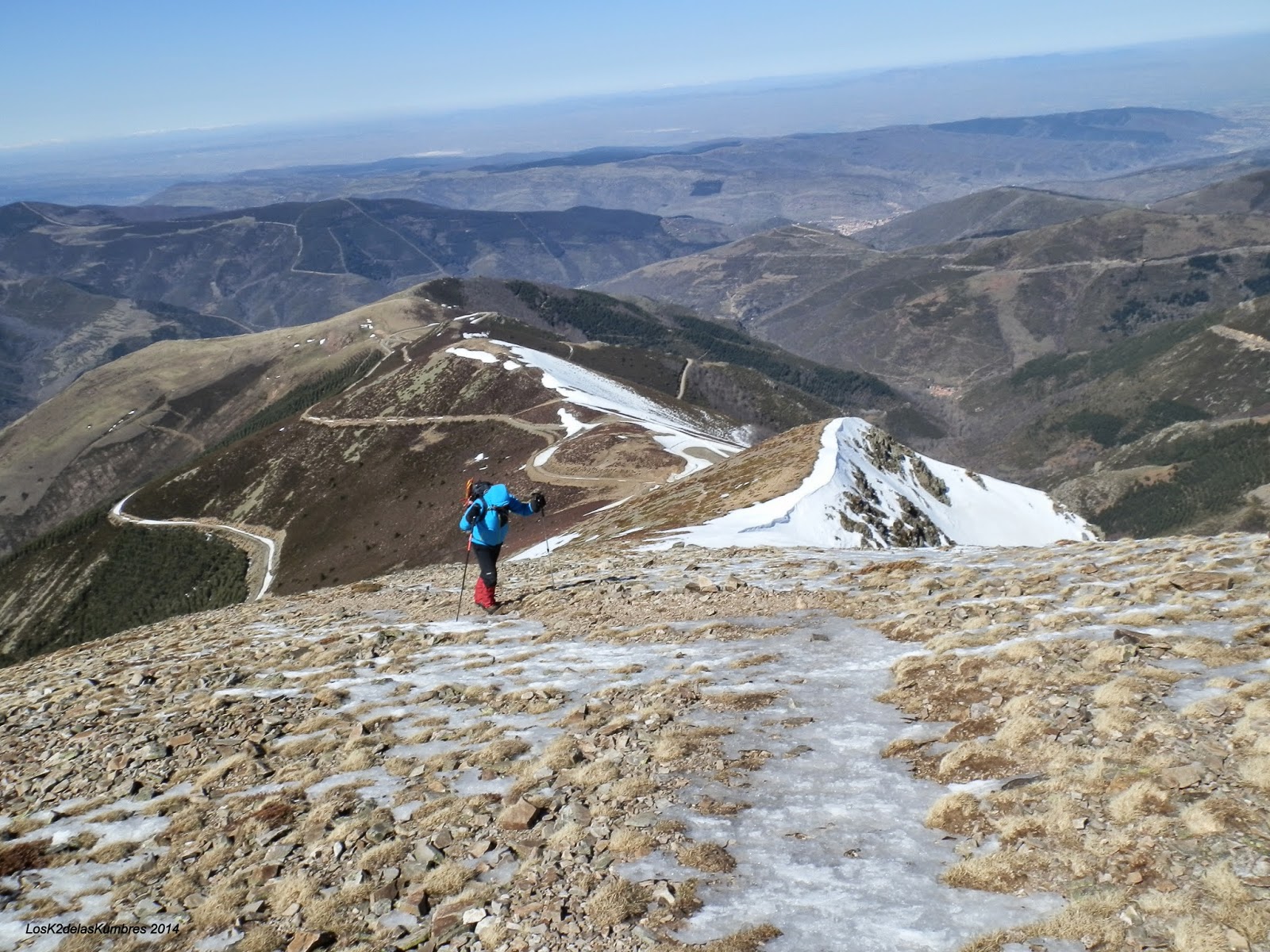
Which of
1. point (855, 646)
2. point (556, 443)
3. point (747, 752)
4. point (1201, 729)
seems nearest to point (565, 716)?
point (747, 752)

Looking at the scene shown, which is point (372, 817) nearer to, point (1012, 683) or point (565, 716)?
point (565, 716)

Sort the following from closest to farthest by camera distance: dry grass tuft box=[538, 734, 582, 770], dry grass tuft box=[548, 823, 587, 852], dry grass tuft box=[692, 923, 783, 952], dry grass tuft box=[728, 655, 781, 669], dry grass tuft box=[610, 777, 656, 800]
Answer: dry grass tuft box=[692, 923, 783, 952]
dry grass tuft box=[548, 823, 587, 852]
dry grass tuft box=[610, 777, 656, 800]
dry grass tuft box=[538, 734, 582, 770]
dry grass tuft box=[728, 655, 781, 669]

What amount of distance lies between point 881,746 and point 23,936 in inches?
484

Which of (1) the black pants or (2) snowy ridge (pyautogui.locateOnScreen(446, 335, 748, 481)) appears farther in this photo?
(2) snowy ridge (pyautogui.locateOnScreen(446, 335, 748, 481))

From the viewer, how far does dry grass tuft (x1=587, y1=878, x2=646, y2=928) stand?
28.5ft

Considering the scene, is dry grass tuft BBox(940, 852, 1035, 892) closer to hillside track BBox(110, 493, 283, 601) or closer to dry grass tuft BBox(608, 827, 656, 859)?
dry grass tuft BBox(608, 827, 656, 859)

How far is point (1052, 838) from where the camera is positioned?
30.3 feet

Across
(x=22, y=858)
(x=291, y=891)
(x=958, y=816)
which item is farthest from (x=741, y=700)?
(x=22, y=858)

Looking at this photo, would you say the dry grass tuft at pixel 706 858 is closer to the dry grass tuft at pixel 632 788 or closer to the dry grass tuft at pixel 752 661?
the dry grass tuft at pixel 632 788

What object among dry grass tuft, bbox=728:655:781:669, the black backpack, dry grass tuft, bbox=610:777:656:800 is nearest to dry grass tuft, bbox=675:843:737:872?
dry grass tuft, bbox=610:777:656:800

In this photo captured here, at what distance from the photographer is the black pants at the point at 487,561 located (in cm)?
2353

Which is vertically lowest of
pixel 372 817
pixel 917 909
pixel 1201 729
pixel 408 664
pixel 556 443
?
pixel 556 443

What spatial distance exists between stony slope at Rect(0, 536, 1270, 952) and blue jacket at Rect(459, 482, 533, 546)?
11.2 ft

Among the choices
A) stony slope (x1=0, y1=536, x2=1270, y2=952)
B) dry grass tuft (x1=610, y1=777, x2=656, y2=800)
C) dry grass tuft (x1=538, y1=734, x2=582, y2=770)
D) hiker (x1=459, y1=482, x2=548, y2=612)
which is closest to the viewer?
stony slope (x1=0, y1=536, x2=1270, y2=952)
